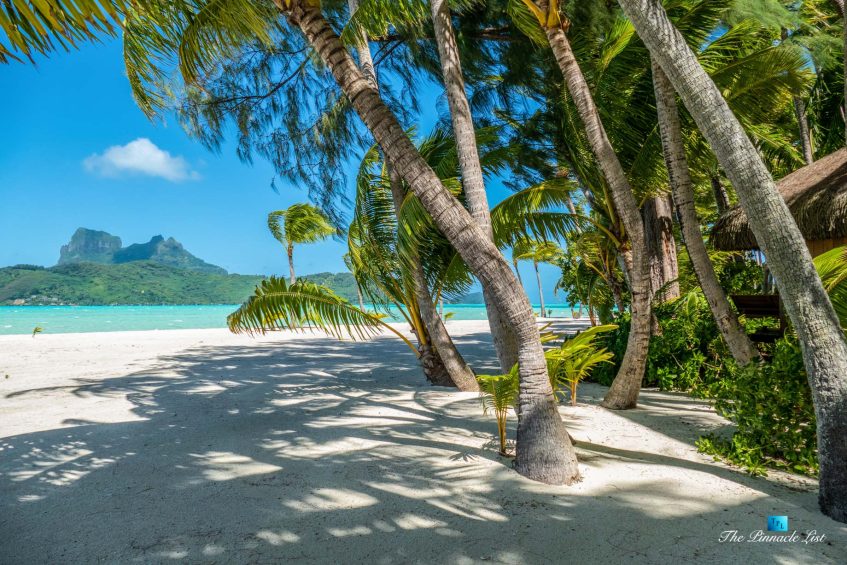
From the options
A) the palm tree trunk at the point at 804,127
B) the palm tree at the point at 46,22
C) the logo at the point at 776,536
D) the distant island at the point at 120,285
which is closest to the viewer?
the palm tree at the point at 46,22

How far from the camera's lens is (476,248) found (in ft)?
10.0

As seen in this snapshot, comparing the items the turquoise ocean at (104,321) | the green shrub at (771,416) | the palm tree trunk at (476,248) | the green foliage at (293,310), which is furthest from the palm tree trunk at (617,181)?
the turquoise ocean at (104,321)

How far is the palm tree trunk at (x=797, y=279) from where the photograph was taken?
2.43m

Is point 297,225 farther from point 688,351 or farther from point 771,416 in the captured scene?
point 771,416

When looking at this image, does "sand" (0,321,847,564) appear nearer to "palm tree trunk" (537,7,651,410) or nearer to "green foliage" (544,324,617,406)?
"green foliage" (544,324,617,406)

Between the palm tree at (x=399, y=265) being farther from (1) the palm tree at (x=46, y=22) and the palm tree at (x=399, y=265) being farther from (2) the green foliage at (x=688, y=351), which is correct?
(1) the palm tree at (x=46, y=22)

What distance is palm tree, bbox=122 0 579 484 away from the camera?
302 cm

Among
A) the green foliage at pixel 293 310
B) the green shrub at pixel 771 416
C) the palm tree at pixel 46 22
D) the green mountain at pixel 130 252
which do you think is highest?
the green mountain at pixel 130 252

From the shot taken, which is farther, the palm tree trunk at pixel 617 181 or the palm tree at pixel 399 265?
the palm tree at pixel 399 265

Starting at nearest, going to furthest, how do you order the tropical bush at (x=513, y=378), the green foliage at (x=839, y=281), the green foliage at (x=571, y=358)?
the green foliage at (x=839, y=281), the tropical bush at (x=513, y=378), the green foliage at (x=571, y=358)

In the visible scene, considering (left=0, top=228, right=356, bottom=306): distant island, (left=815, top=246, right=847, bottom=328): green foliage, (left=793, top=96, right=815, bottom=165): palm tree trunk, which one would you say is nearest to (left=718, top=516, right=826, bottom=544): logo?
(left=815, top=246, right=847, bottom=328): green foliage

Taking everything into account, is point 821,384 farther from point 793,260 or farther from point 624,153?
point 624,153

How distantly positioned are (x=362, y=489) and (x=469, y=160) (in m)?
2.65

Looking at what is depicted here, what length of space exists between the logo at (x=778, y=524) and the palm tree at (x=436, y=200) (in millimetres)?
1068
